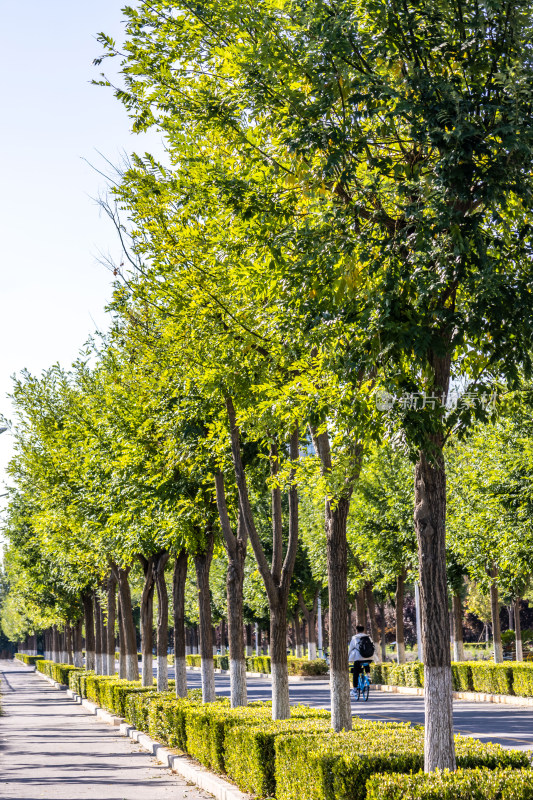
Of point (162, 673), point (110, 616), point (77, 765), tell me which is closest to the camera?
point (77, 765)

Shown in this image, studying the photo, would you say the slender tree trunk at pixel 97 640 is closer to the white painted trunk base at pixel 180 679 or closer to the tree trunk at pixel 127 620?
the tree trunk at pixel 127 620

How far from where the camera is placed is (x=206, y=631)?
19.0m

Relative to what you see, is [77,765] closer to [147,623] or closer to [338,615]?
[338,615]

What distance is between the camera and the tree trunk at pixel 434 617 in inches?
315

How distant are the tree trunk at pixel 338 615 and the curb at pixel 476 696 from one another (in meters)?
16.6

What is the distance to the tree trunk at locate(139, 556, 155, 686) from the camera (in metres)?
26.4

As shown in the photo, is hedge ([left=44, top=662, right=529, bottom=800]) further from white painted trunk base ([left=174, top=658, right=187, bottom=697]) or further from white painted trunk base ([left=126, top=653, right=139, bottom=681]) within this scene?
white painted trunk base ([left=126, top=653, right=139, bottom=681])

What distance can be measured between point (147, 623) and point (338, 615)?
1636 cm

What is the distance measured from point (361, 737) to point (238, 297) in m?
5.00

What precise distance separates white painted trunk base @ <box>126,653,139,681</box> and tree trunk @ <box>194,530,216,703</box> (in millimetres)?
11345

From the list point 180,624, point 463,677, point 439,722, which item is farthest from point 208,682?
point 463,677

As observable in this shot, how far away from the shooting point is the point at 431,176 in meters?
7.57

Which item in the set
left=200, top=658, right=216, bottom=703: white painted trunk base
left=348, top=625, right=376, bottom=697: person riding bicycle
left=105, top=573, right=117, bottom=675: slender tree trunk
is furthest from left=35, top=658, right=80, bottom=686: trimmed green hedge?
left=200, top=658, right=216, bottom=703: white painted trunk base

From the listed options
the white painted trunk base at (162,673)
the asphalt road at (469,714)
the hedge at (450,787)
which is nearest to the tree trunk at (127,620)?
the asphalt road at (469,714)
